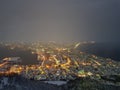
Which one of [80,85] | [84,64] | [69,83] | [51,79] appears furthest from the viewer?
[84,64]

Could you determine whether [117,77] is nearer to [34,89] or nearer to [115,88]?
[115,88]

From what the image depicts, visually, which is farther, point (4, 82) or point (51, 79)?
point (51, 79)

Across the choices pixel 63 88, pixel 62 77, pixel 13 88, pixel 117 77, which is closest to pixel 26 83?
pixel 13 88

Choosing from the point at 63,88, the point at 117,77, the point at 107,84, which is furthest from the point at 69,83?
the point at 117,77

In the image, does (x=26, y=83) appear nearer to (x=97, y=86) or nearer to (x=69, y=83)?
(x=69, y=83)

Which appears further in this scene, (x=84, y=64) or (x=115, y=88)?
(x=84, y=64)

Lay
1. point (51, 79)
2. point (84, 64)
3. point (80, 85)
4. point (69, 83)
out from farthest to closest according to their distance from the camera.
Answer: point (84, 64)
point (51, 79)
point (69, 83)
point (80, 85)

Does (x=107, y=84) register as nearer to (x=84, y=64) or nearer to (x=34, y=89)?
(x=34, y=89)

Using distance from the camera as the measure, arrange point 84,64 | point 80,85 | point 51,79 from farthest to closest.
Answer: point 84,64 < point 51,79 < point 80,85
